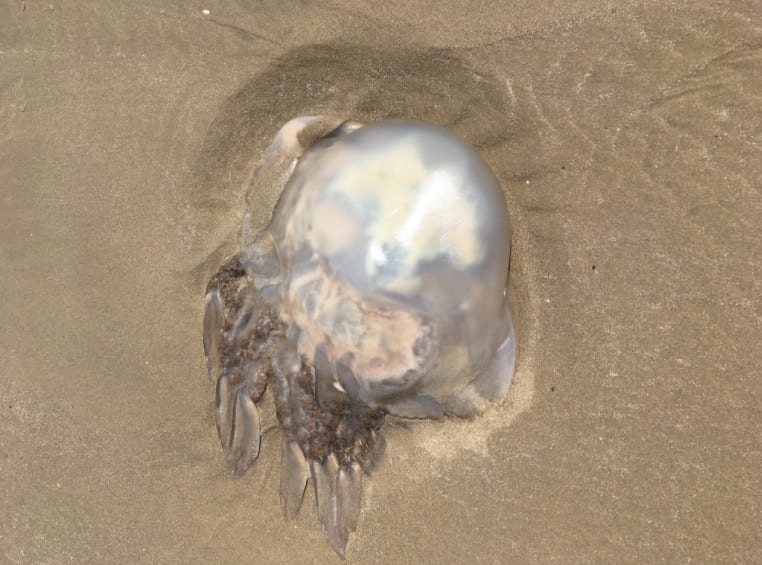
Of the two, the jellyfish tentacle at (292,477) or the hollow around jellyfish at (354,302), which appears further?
the jellyfish tentacle at (292,477)

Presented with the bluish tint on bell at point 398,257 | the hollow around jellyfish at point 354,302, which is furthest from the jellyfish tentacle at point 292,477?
the bluish tint on bell at point 398,257

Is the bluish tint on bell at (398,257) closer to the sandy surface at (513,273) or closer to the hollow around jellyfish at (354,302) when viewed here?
the hollow around jellyfish at (354,302)

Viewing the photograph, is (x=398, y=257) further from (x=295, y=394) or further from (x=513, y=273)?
(x=295, y=394)

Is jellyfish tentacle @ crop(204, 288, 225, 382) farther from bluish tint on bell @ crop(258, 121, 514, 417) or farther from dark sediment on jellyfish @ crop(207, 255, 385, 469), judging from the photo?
bluish tint on bell @ crop(258, 121, 514, 417)

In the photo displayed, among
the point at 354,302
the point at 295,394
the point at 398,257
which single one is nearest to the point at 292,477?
the point at 295,394

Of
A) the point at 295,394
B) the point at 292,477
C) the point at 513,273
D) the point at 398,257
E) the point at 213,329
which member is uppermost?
the point at 398,257

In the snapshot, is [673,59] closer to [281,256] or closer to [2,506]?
[281,256]

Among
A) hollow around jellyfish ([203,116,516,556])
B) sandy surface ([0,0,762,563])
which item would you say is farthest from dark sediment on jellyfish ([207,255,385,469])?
sandy surface ([0,0,762,563])
